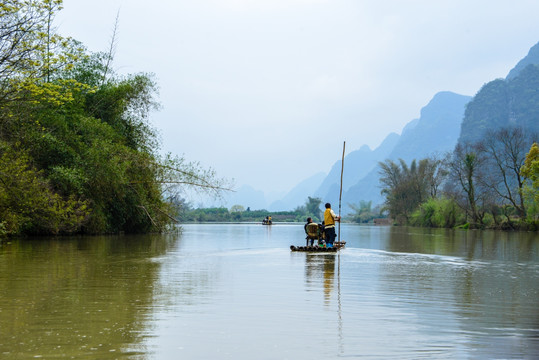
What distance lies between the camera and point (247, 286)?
10523mm

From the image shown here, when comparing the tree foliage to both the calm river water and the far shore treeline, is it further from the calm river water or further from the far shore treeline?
the calm river water

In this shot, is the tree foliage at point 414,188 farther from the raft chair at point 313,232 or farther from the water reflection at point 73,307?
the water reflection at point 73,307

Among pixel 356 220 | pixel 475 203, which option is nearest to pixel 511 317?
pixel 475 203

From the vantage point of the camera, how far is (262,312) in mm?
7684

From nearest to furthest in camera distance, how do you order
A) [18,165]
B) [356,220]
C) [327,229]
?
[327,229] < [18,165] < [356,220]

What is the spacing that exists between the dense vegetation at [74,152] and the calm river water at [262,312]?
764cm

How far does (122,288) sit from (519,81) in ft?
585

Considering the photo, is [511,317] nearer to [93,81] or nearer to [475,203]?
[93,81]

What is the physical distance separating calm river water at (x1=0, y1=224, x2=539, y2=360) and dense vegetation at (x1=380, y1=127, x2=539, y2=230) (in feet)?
126

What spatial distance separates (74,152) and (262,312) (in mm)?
24397

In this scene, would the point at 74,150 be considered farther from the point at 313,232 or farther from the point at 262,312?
the point at 262,312

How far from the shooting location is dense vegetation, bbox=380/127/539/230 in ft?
170

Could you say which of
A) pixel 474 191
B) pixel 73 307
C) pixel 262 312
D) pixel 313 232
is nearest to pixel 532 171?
pixel 474 191

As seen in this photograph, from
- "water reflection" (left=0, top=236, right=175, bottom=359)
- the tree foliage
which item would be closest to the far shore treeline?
"water reflection" (left=0, top=236, right=175, bottom=359)
